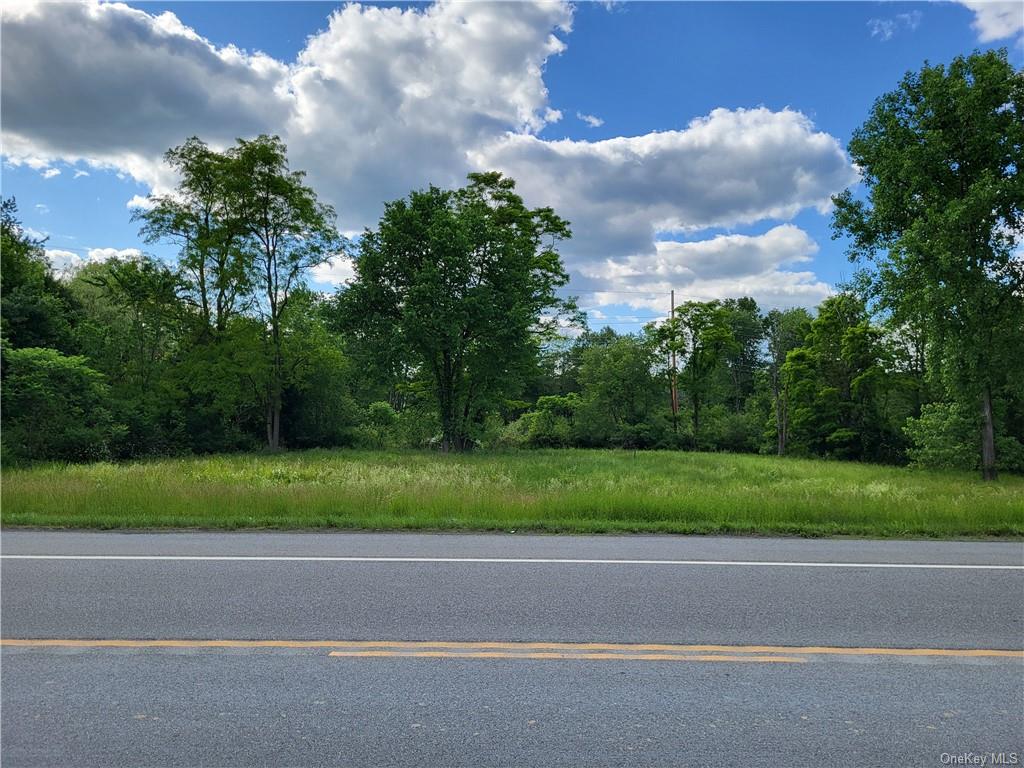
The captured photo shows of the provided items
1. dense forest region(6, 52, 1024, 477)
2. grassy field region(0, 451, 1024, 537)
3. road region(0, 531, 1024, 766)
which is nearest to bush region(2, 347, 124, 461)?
dense forest region(6, 52, 1024, 477)

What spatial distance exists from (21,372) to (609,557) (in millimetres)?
24689

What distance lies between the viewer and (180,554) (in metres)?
7.99

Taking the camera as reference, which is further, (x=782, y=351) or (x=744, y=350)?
(x=744, y=350)

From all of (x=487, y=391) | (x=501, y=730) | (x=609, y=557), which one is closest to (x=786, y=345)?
(x=487, y=391)

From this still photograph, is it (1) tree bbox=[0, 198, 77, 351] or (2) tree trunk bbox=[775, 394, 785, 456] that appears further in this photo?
(2) tree trunk bbox=[775, 394, 785, 456]

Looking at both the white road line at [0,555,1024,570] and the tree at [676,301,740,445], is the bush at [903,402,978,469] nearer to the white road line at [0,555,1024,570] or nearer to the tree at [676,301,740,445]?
the tree at [676,301,740,445]

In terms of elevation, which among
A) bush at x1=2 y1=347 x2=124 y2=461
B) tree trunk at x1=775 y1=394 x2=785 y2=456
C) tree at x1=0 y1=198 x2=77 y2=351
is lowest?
tree trunk at x1=775 y1=394 x2=785 y2=456

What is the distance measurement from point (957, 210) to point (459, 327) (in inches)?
817

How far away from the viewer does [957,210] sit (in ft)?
65.4

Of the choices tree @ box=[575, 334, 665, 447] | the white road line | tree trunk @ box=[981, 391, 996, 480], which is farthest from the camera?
tree @ box=[575, 334, 665, 447]

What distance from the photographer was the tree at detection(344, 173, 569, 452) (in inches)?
1211

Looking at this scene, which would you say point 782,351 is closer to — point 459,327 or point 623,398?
point 623,398

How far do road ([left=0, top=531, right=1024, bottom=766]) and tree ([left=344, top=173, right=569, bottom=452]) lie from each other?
23.9m

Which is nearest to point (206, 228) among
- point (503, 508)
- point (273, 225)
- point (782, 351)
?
point (273, 225)
